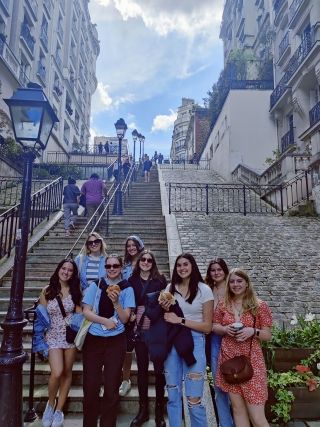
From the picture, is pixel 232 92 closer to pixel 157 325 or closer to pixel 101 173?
pixel 101 173

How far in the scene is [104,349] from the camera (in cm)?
305

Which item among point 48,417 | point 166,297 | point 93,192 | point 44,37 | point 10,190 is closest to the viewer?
point 166,297

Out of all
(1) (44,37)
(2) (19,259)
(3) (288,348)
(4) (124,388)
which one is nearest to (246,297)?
(3) (288,348)

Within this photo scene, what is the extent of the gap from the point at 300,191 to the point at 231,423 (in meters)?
11.3

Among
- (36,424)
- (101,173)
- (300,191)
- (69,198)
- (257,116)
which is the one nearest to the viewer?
(36,424)

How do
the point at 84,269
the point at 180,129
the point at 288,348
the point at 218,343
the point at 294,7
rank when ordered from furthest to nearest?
the point at 180,129, the point at 294,7, the point at 84,269, the point at 288,348, the point at 218,343

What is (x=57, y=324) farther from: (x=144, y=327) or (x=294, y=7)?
(x=294, y=7)

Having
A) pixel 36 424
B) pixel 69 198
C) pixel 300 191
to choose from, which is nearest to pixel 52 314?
pixel 36 424

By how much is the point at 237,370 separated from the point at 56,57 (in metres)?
36.3

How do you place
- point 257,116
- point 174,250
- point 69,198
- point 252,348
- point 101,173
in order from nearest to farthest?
point 252,348 → point 174,250 → point 69,198 → point 257,116 → point 101,173

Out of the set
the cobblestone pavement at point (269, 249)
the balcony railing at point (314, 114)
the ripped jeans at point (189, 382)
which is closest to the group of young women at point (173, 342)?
the ripped jeans at point (189, 382)

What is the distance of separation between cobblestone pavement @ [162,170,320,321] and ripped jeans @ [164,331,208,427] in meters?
3.33

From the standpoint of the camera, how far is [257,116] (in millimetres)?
22922

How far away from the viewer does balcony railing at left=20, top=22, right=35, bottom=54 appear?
25016 millimetres
